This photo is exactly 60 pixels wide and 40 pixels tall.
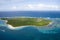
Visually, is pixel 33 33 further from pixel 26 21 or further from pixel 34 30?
pixel 26 21

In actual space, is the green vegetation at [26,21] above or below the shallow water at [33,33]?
above

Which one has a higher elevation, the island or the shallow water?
the island

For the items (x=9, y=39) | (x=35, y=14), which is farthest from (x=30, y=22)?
(x=9, y=39)

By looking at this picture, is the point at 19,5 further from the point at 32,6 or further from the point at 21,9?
the point at 32,6

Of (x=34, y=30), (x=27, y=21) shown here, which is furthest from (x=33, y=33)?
(x=27, y=21)

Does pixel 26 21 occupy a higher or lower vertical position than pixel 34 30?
higher

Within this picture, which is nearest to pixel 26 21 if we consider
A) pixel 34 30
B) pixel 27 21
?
pixel 27 21

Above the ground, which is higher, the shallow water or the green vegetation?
the green vegetation

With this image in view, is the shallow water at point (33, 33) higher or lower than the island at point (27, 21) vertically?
lower
